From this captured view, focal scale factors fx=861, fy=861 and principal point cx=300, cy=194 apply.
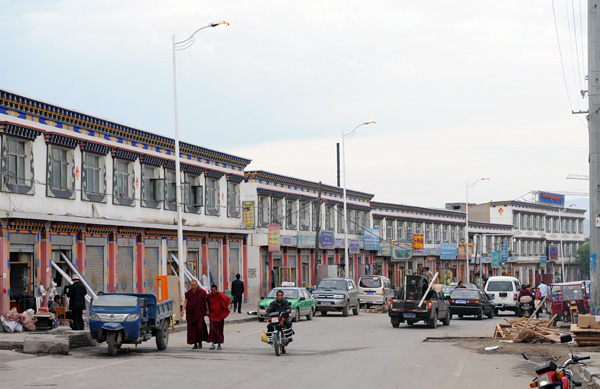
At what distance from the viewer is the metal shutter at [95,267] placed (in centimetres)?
3481

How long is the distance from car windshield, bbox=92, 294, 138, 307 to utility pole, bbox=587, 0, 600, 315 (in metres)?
13.5

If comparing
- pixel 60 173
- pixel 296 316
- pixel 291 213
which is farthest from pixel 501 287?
pixel 60 173

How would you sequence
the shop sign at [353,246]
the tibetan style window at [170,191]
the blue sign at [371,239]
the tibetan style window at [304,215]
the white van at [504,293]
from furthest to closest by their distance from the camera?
the blue sign at [371,239]
the shop sign at [353,246]
the tibetan style window at [304,215]
the white van at [504,293]
the tibetan style window at [170,191]

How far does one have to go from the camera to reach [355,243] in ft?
220

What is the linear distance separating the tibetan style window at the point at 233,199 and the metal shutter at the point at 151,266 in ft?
30.8

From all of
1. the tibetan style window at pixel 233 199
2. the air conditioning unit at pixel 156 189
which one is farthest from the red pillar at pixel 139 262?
the tibetan style window at pixel 233 199

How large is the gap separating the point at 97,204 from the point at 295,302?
9.33 metres

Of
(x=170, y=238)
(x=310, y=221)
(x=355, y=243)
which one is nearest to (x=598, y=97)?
(x=170, y=238)

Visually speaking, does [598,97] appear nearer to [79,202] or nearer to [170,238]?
[79,202]

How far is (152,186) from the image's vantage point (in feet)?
135

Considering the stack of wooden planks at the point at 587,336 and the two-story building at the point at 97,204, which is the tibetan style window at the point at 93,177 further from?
the stack of wooden planks at the point at 587,336

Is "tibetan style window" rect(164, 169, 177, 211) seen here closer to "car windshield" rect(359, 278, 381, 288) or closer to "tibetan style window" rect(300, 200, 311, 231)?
"car windshield" rect(359, 278, 381, 288)

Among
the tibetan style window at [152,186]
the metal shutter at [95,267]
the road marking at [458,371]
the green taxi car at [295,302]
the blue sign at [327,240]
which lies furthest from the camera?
the blue sign at [327,240]

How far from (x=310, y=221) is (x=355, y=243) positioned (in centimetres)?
640
